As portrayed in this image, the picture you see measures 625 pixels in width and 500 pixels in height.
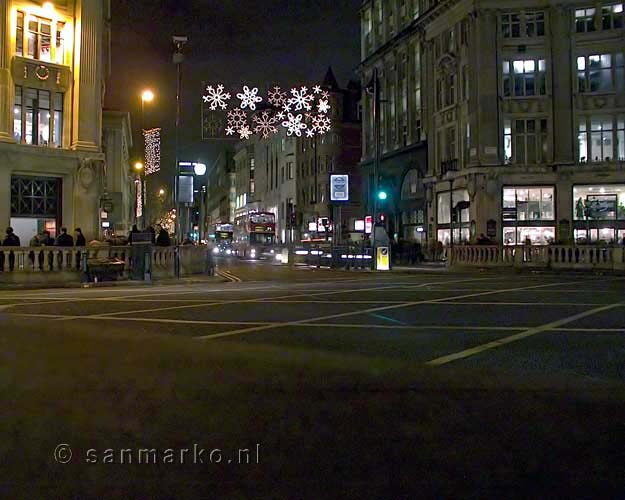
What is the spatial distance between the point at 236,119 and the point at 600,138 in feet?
88.8

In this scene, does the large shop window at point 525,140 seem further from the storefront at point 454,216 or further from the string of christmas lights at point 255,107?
the string of christmas lights at point 255,107

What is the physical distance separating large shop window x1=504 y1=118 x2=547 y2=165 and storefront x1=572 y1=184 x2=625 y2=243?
3295mm

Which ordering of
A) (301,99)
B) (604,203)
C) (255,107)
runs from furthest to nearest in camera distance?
(604,203) → (301,99) → (255,107)

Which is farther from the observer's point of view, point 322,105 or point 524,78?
point 524,78

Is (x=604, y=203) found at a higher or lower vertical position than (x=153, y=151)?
lower

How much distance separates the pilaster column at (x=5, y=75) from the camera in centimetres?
3078

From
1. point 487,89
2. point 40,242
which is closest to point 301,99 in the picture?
point 40,242

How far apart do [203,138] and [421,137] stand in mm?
29070

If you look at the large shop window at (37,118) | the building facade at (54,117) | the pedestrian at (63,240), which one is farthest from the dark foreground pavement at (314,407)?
the large shop window at (37,118)

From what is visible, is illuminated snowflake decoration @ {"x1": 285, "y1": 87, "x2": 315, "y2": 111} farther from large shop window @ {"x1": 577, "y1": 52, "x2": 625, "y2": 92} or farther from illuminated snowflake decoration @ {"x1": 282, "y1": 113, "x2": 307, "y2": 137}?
large shop window @ {"x1": 577, "y1": 52, "x2": 625, "y2": 92}

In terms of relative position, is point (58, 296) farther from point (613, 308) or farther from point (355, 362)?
point (613, 308)

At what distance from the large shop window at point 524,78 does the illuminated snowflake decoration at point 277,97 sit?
23.2 metres

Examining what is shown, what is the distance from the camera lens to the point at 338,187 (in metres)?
47.0

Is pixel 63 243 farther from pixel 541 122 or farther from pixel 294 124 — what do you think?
pixel 541 122
